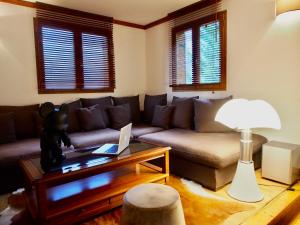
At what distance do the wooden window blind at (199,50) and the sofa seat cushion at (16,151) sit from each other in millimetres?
2346

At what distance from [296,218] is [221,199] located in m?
0.60

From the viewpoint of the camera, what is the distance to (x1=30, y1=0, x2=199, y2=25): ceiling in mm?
3178

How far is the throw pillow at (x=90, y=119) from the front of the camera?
3150 millimetres

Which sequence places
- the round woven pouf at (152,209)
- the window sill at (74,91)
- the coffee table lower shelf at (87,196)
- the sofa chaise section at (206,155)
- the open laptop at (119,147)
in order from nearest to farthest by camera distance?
the round woven pouf at (152,209)
the coffee table lower shelf at (87,196)
the open laptop at (119,147)
the sofa chaise section at (206,155)
the window sill at (74,91)

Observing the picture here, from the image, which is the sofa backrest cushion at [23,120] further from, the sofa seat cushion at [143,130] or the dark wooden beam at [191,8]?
the dark wooden beam at [191,8]

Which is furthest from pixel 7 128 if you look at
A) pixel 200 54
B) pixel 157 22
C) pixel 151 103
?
pixel 157 22

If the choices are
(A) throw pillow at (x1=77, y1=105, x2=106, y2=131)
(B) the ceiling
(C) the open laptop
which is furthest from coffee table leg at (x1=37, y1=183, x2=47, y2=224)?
(B) the ceiling

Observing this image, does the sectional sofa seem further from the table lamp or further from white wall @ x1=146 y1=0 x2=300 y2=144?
white wall @ x1=146 y1=0 x2=300 y2=144

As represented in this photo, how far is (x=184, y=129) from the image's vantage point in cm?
309

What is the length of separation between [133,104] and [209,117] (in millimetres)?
1525

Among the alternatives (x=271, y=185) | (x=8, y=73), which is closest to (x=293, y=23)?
(x=271, y=185)

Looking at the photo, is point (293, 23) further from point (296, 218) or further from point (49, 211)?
point (49, 211)

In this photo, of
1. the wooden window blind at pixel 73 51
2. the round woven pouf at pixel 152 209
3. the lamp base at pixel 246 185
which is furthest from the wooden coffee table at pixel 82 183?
the wooden window blind at pixel 73 51

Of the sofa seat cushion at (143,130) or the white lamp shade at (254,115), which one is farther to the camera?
the sofa seat cushion at (143,130)
